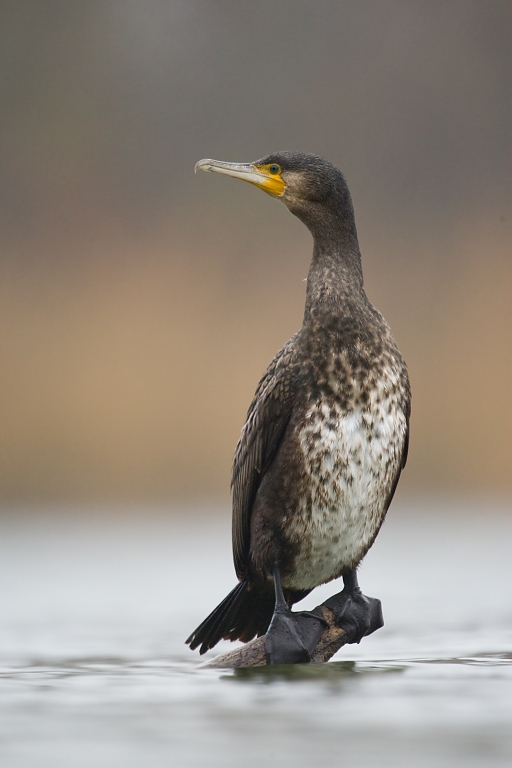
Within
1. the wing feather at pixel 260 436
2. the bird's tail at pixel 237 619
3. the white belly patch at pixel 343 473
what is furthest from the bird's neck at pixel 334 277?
the bird's tail at pixel 237 619

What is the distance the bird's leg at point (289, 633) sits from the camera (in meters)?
4.93

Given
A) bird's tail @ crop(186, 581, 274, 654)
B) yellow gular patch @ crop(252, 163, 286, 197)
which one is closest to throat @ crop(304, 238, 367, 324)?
yellow gular patch @ crop(252, 163, 286, 197)

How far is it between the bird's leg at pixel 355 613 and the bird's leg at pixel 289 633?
0.09m

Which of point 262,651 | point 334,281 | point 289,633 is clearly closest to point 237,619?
point 262,651

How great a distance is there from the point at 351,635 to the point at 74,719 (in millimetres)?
1483

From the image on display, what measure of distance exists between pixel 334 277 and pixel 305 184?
39 cm

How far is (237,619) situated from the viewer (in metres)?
5.41

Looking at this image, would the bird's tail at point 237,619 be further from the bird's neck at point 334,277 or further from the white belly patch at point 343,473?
the bird's neck at point 334,277

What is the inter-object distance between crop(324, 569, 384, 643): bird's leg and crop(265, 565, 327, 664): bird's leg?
0.09 metres

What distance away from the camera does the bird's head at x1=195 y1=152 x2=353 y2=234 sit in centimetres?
529

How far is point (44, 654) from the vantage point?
20.1 ft

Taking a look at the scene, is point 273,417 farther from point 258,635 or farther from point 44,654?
point 44,654

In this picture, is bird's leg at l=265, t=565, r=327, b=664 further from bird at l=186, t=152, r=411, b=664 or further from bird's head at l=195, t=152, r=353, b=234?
bird's head at l=195, t=152, r=353, b=234

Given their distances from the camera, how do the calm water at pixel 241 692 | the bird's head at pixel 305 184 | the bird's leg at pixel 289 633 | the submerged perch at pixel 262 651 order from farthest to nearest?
the bird's head at pixel 305 184
the submerged perch at pixel 262 651
the bird's leg at pixel 289 633
the calm water at pixel 241 692
